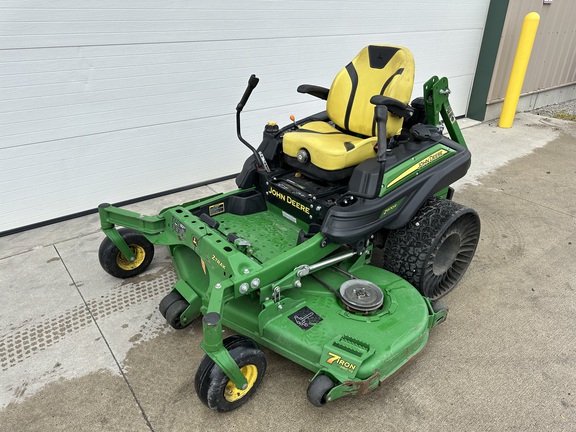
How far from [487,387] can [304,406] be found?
1066 mm

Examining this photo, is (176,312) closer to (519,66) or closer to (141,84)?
(141,84)

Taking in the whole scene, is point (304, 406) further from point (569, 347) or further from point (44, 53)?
point (44, 53)

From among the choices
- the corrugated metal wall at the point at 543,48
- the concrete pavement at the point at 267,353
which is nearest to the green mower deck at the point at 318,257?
the concrete pavement at the point at 267,353

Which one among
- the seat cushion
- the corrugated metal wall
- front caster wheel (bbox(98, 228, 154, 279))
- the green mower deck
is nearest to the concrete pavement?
front caster wheel (bbox(98, 228, 154, 279))

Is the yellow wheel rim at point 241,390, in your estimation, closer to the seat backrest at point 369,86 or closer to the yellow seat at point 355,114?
the yellow seat at point 355,114

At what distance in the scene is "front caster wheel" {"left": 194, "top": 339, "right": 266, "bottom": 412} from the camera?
7.63 ft

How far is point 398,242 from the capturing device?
3207 millimetres

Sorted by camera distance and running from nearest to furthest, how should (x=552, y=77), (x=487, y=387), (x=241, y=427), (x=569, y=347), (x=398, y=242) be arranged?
(x=241, y=427), (x=487, y=387), (x=569, y=347), (x=398, y=242), (x=552, y=77)

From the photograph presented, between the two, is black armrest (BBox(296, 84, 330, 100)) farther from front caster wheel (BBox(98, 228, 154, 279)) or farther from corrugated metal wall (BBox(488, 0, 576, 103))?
corrugated metal wall (BBox(488, 0, 576, 103))

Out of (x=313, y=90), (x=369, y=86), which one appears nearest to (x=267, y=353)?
(x=369, y=86)

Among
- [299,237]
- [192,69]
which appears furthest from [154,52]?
[299,237]

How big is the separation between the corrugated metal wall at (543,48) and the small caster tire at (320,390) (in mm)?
6677

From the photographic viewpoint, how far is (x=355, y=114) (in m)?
3.48

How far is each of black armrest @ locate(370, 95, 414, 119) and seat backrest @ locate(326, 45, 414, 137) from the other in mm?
79
